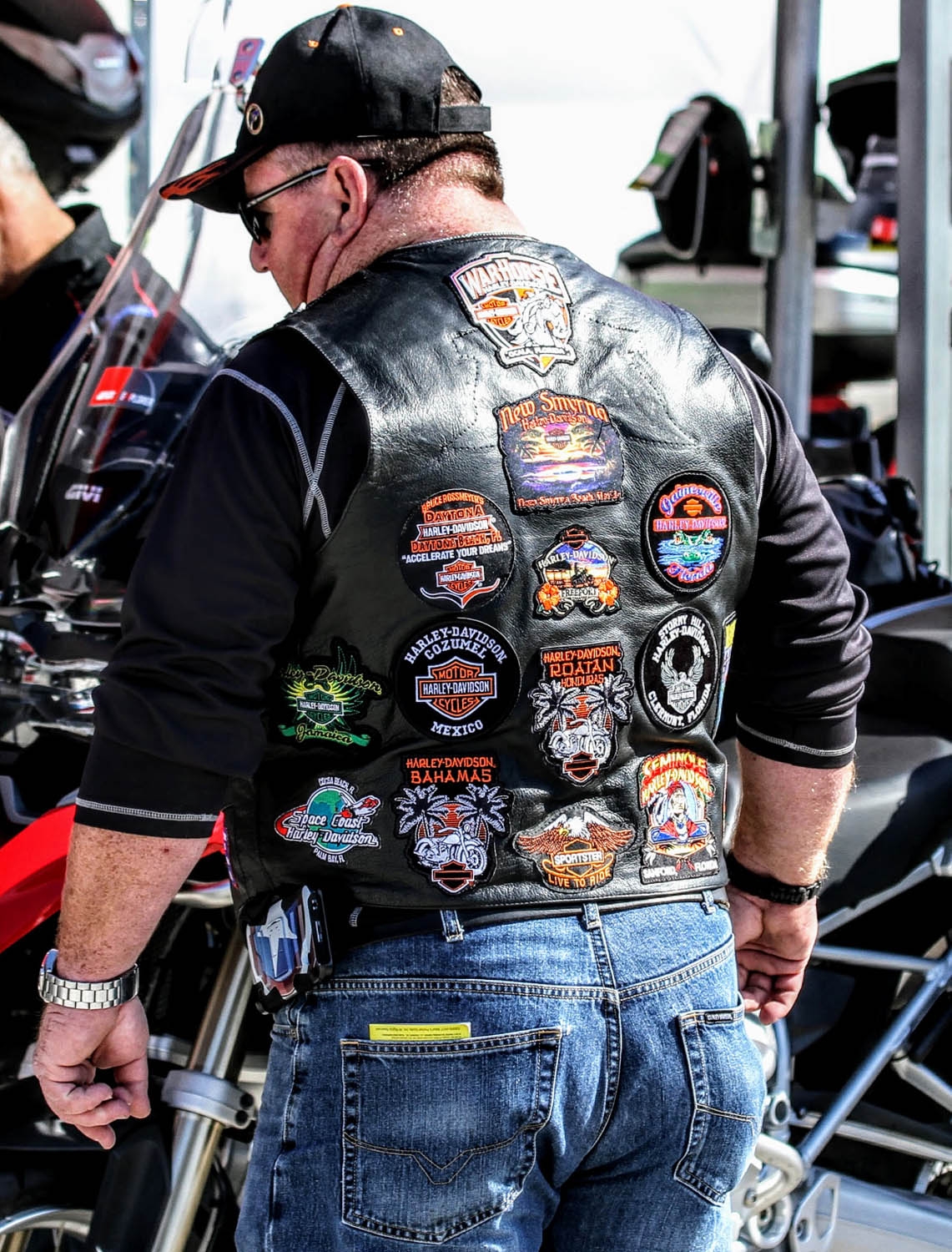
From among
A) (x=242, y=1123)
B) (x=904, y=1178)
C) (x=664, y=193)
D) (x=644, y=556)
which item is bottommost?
(x=904, y=1178)

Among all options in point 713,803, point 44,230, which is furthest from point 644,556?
point 44,230

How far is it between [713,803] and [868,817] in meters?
0.69

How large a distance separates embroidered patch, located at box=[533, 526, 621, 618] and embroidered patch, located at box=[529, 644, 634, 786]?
1.6 inches

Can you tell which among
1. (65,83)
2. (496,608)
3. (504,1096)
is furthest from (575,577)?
(65,83)

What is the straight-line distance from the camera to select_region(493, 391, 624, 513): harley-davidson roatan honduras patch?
124 centimetres

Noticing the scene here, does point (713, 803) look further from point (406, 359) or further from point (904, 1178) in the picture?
point (904, 1178)

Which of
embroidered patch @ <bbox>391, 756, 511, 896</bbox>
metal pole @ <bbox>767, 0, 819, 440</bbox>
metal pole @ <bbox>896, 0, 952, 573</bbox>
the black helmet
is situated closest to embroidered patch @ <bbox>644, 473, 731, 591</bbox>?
embroidered patch @ <bbox>391, 756, 511, 896</bbox>

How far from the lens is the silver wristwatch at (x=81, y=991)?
122 cm

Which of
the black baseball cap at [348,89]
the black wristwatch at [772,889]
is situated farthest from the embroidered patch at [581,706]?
the black baseball cap at [348,89]

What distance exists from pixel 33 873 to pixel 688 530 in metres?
0.81

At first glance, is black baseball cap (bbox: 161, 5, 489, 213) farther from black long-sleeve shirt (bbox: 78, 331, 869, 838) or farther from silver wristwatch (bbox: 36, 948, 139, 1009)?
silver wristwatch (bbox: 36, 948, 139, 1009)

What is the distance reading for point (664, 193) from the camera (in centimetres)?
426

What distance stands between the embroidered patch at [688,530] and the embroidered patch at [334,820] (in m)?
0.36

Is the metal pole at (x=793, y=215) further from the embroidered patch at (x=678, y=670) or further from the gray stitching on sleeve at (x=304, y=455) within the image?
the gray stitching on sleeve at (x=304, y=455)
